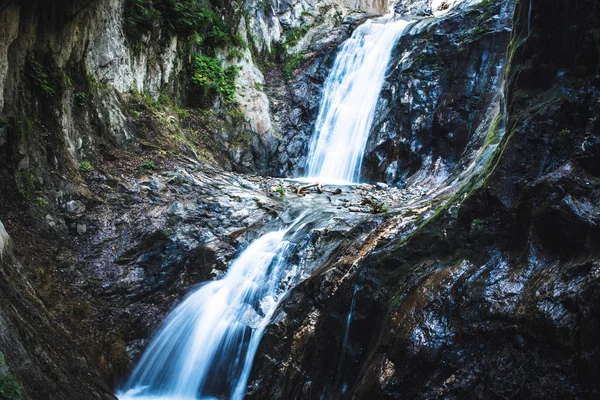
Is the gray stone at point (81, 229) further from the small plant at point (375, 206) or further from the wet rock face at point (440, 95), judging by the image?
the wet rock face at point (440, 95)

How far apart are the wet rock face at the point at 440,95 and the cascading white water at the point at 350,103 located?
49 centimetres

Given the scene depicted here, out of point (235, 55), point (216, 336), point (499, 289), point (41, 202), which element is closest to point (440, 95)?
point (235, 55)

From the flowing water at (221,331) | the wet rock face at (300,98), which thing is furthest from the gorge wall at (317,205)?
the wet rock face at (300,98)

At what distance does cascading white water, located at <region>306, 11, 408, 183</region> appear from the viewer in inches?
530

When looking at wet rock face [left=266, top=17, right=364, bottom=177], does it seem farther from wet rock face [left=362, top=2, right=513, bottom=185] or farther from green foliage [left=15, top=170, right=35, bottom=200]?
green foliage [left=15, top=170, right=35, bottom=200]

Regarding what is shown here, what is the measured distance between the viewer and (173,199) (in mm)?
8148

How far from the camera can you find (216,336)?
6.12 metres

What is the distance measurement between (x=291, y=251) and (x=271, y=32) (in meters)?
13.4

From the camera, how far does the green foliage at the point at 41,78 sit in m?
6.49

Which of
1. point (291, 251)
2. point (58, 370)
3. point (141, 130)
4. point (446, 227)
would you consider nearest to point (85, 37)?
point (141, 130)

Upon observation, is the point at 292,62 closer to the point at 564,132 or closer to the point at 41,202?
the point at 41,202

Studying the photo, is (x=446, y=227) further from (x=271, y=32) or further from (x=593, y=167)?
(x=271, y=32)

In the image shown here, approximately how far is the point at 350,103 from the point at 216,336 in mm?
10665

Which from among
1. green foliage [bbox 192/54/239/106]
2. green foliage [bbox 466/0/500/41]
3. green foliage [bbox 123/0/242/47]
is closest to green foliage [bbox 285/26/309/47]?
green foliage [bbox 123/0/242/47]
